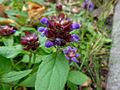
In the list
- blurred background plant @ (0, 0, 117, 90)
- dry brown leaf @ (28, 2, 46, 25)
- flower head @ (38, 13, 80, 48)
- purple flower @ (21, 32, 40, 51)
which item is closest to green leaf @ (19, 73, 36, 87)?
blurred background plant @ (0, 0, 117, 90)

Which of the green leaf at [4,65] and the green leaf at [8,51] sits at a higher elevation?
the green leaf at [8,51]

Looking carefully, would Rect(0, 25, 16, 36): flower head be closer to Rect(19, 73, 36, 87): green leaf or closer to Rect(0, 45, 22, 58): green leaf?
Rect(0, 45, 22, 58): green leaf

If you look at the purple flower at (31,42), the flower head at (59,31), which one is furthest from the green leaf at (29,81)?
the flower head at (59,31)

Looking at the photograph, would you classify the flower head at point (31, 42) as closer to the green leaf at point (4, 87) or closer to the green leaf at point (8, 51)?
the green leaf at point (8, 51)

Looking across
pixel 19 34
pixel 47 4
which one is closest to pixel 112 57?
pixel 19 34

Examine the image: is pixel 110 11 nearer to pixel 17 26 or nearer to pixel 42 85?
pixel 17 26

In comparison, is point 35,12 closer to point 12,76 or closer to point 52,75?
point 12,76

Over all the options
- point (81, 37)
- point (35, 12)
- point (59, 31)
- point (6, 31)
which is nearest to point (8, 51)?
point (6, 31)

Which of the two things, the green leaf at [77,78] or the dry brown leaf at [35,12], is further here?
the dry brown leaf at [35,12]
